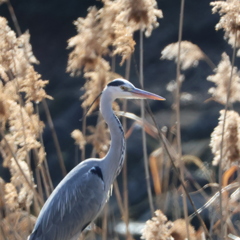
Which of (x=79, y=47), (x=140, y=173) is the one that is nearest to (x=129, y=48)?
(x=79, y=47)

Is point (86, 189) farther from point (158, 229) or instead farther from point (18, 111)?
point (158, 229)

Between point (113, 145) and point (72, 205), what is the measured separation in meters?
0.38

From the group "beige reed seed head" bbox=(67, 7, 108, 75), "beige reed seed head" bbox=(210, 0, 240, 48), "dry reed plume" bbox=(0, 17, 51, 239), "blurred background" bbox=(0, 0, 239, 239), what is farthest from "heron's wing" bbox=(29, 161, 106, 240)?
"blurred background" bbox=(0, 0, 239, 239)

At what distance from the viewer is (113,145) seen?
311 cm

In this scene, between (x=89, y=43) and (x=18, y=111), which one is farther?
(x=18, y=111)

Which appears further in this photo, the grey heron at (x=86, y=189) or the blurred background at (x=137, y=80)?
the blurred background at (x=137, y=80)

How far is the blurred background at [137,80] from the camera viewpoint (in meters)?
5.20

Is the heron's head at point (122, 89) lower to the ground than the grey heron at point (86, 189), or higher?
higher

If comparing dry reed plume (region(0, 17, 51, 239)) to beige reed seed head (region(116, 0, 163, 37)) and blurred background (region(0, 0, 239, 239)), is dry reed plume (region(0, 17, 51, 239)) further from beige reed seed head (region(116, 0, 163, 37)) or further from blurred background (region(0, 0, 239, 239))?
blurred background (region(0, 0, 239, 239))

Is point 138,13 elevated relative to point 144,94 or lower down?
elevated

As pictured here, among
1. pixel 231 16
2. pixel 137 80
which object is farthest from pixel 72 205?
pixel 137 80

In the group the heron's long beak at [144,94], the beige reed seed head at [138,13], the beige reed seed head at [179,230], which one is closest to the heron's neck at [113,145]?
the heron's long beak at [144,94]

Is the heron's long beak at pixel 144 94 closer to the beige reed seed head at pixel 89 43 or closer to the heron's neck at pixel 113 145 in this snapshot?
the heron's neck at pixel 113 145

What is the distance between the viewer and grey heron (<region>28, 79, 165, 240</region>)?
9.50 ft
